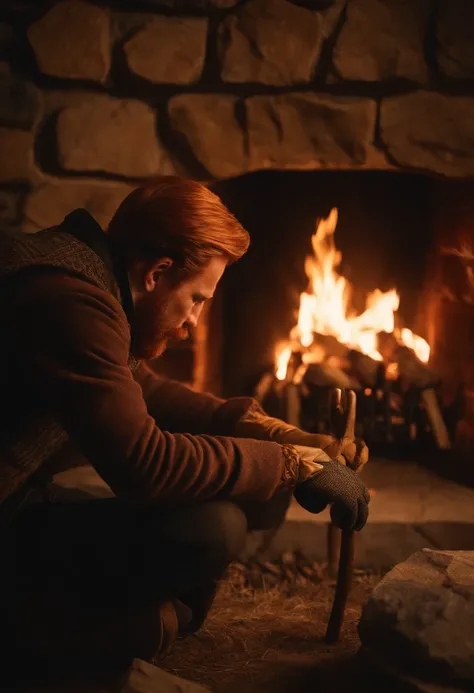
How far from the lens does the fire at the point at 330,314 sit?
2617mm

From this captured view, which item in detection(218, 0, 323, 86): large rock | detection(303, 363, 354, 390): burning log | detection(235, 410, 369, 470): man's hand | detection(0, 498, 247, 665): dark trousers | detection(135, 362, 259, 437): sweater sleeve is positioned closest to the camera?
detection(0, 498, 247, 665): dark trousers

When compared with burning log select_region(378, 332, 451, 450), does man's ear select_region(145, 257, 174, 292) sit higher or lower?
higher

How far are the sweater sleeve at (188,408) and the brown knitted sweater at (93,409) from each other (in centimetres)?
38

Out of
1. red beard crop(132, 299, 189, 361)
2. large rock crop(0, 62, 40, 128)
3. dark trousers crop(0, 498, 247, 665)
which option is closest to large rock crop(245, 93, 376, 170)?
large rock crop(0, 62, 40, 128)

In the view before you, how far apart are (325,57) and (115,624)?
1592mm

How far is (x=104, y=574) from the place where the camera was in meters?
1.53

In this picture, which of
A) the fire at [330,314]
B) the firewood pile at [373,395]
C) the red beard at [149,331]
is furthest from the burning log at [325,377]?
the red beard at [149,331]

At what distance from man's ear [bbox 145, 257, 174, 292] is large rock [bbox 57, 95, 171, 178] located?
2.35 ft

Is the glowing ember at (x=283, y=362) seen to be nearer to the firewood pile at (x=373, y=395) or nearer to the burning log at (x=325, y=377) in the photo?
the firewood pile at (x=373, y=395)

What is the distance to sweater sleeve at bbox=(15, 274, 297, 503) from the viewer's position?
1.36 meters

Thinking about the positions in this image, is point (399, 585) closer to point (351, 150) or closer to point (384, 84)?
point (351, 150)

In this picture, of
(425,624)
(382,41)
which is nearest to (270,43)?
(382,41)

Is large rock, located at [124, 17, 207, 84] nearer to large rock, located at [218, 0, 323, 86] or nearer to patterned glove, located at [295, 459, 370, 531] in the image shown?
large rock, located at [218, 0, 323, 86]

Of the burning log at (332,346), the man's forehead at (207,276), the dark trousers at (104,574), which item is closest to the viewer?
the dark trousers at (104,574)
